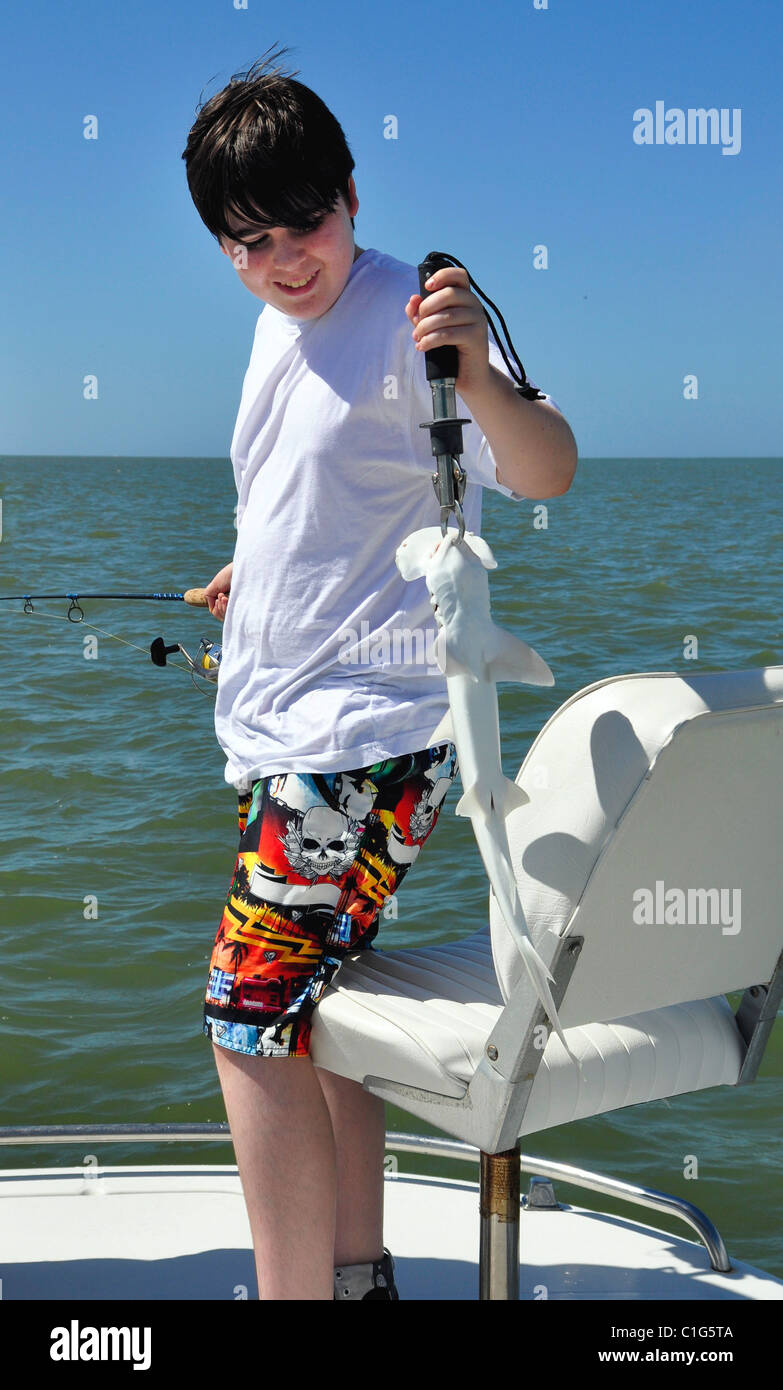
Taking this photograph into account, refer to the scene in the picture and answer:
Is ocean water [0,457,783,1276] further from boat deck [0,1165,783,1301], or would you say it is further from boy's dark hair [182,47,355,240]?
boy's dark hair [182,47,355,240]

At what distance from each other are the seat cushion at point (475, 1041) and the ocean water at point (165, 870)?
2043mm

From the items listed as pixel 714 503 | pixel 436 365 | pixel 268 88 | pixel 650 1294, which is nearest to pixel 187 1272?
pixel 650 1294

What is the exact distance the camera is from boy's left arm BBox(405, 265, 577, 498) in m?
1.35

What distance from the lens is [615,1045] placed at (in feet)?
5.31

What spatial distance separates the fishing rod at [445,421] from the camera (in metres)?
1.30

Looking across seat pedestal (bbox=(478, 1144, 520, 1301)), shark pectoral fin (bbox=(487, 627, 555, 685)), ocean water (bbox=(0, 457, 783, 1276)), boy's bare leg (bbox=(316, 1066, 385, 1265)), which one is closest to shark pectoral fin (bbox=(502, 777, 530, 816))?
shark pectoral fin (bbox=(487, 627, 555, 685))

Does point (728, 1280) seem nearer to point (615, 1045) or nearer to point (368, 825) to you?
point (615, 1045)

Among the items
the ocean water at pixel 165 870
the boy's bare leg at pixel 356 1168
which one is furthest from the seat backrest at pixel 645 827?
the ocean water at pixel 165 870

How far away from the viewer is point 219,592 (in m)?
1.95

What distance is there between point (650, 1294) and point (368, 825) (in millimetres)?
1118

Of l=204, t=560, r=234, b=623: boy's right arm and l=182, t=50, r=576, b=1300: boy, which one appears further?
l=204, t=560, r=234, b=623: boy's right arm

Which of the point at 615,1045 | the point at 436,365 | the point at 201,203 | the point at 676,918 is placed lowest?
the point at 615,1045

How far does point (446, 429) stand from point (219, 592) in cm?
73

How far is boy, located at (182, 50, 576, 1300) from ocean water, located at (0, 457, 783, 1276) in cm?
228
